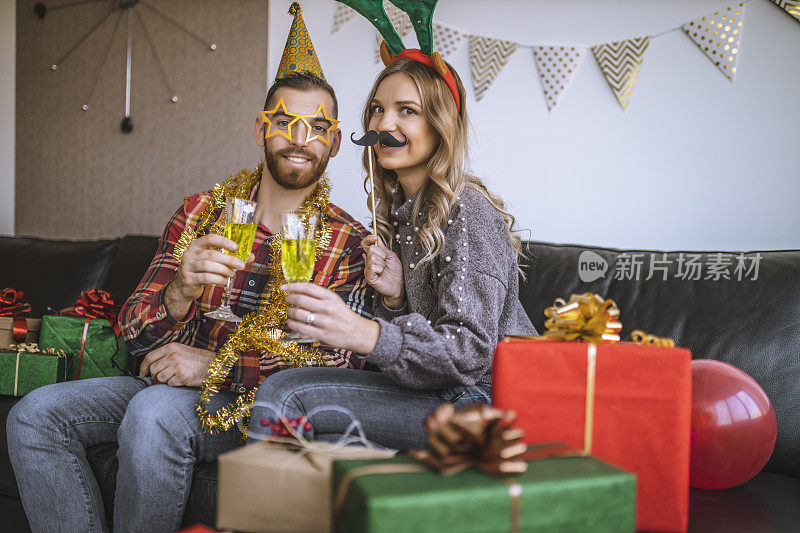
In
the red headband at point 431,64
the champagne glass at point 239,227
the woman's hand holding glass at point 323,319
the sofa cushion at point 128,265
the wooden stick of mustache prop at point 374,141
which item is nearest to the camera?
the woman's hand holding glass at point 323,319

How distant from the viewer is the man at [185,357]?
1.52 m

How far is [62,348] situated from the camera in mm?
2053

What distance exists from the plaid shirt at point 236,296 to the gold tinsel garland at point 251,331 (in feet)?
0.08

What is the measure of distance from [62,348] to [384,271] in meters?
1.15

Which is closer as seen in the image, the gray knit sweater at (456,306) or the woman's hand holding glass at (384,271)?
the gray knit sweater at (456,306)

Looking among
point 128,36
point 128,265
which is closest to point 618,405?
point 128,265

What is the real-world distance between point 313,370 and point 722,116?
173 cm

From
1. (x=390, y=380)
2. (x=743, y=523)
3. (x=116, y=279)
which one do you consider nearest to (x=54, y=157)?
(x=116, y=279)

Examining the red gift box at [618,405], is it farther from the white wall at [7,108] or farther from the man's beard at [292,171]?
the white wall at [7,108]

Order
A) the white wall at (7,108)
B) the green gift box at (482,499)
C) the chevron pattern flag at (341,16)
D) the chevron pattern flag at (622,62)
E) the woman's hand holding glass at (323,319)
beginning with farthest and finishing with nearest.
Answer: the white wall at (7,108)
the chevron pattern flag at (341,16)
the chevron pattern flag at (622,62)
the woman's hand holding glass at (323,319)
the green gift box at (482,499)

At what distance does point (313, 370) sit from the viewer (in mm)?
1466

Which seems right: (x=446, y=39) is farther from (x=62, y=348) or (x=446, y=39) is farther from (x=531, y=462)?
(x=531, y=462)

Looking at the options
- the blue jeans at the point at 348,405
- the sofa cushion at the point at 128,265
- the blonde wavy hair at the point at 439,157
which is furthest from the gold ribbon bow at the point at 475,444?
the sofa cushion at the point at 128,265

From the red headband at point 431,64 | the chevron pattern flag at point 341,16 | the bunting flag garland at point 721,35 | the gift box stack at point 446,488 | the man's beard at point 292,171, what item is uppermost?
the chevron pattern flag at point 341,16
